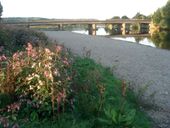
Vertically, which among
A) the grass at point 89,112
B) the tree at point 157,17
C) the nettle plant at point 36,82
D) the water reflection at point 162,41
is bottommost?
the water reflection at point 162,41

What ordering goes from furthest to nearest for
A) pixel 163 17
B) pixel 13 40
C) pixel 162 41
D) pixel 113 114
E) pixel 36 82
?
pixel 163 17, pixel 162 41, pixel 13 40, pixel 36 82, pixel 113 114

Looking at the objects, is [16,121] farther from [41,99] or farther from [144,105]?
[144,105]

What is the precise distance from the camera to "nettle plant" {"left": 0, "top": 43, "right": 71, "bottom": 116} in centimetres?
663

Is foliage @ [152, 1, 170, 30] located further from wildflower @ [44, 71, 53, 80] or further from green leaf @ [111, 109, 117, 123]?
wildflower @ [44, 71, 53, 80]

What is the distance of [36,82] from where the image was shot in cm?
683

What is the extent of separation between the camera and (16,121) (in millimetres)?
6316

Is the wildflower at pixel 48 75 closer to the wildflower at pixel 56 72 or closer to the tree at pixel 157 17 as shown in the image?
the wildflower at pixel 56 72

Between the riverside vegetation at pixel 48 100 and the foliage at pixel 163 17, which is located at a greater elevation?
the riverside vegetation at pixel 48 100

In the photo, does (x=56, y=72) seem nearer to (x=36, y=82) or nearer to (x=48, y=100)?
(x=36, y=82)

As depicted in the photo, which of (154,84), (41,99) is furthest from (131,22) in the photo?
(41,99)

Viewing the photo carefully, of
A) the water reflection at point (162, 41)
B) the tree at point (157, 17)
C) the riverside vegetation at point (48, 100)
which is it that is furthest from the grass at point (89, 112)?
the tree at point (157, 17)

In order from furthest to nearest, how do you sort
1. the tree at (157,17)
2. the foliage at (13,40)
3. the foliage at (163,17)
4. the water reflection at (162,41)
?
the tree at (157,17), the foliage at (163,17), the water reflection at (162,41), the foliage at (13,40)

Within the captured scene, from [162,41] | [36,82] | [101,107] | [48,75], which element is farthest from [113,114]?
[162,41]

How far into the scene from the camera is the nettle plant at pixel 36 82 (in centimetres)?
663
